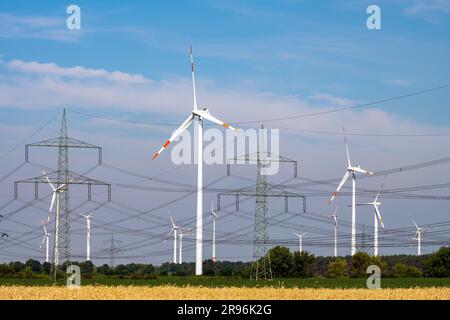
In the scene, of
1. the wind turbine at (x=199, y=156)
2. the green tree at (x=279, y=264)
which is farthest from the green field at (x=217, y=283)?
the green tree at (x=279, y=264)

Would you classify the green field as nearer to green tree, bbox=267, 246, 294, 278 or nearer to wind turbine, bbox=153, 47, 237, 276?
wind turbine, bbox=153, 47, 237, 276

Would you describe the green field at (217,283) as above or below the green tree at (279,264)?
below

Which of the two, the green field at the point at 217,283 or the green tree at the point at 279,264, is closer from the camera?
the green field at the point at 217,283

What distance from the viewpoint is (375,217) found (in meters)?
186

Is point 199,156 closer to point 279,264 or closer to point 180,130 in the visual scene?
point 180,130

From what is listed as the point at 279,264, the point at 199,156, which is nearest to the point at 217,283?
the point at 199,156

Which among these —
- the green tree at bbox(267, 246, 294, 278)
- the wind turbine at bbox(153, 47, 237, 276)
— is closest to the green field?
the wind turbine at bbox(153, 47, 237, 276)

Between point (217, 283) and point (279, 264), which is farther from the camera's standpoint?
point (279, 264)

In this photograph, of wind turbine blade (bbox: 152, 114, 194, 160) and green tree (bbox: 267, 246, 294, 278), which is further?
green tree (bbox: 267, 246, 294, 278)

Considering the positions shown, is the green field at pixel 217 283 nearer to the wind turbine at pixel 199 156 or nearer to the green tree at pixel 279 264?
the wind turbine at pixel 199 156

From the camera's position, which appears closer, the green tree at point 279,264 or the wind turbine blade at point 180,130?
the wind turbine blade at point 180,130
